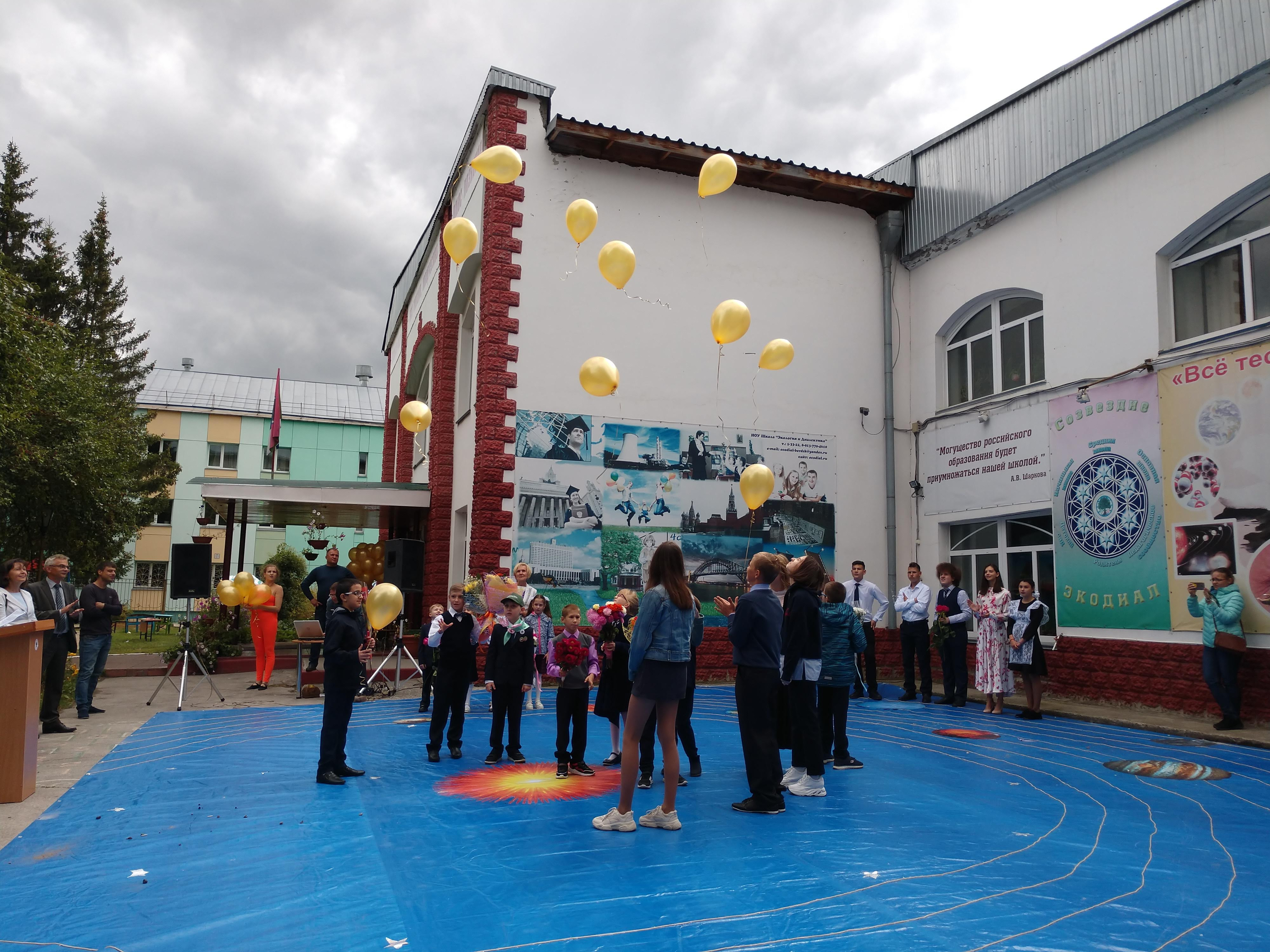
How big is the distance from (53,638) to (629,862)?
746 cm

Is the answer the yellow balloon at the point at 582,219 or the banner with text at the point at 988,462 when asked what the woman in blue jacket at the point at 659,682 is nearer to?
the yellow balloon at the point at 582,219

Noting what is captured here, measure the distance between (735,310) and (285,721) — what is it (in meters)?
7.18

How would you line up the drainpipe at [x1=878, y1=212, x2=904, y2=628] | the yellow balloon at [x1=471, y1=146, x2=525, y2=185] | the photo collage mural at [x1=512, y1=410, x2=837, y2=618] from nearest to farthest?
the yellow balloon at [x1=471, y1=146, x2=525, y2=185] → the photo collage mural at [x1=512, y1=410, x2=837, y2=618] → the drainpipe at [x1=878, y1=212, x2=904, y2=628]

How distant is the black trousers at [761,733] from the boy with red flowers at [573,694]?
1.53 meters

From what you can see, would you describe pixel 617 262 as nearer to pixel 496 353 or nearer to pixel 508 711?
pixel 496 353

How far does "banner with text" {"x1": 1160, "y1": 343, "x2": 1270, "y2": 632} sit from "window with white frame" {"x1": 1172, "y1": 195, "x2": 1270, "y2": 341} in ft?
2.10

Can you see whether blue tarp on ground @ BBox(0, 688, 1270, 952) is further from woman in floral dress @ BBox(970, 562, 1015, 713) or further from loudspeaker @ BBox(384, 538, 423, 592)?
loudspeaker @ BBox(384, 538, 423, 592)

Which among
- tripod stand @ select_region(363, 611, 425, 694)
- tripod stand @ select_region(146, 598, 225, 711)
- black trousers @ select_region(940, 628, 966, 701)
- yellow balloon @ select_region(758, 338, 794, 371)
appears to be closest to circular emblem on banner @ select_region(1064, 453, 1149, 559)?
black trousers @ select_region(940, 628, 966, 701)

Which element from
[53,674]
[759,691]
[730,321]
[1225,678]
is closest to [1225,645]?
[1225,678]

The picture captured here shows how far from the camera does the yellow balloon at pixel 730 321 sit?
10539mm

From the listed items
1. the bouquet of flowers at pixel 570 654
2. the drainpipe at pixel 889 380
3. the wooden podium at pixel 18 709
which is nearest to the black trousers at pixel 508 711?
the bouquet of flowers at pixel 570 654

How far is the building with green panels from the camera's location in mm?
37250

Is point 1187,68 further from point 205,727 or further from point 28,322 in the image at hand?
point 28,322

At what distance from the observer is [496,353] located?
44.6ft
